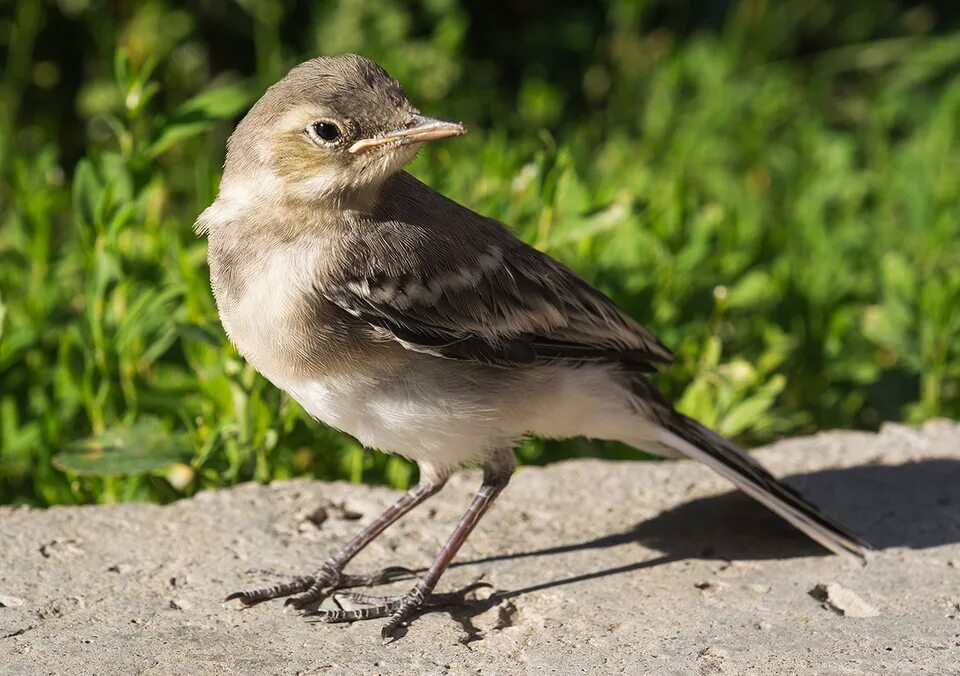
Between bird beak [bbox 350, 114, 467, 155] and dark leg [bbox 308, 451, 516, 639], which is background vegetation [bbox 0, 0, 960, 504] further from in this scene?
bird beak [bbox 350, 114, 467, 155]

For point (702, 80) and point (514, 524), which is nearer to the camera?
point (514, 524)

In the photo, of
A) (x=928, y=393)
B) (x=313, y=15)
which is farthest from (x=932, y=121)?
(x=313, y=15)

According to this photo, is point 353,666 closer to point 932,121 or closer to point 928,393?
point 928,393

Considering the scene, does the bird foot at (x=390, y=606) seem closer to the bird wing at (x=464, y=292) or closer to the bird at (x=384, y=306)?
the bird at (x=384, y=306)

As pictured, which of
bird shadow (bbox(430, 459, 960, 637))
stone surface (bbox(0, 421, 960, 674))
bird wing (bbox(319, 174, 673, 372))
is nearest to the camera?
stone surface (bbox(0, 421, 960, 674))

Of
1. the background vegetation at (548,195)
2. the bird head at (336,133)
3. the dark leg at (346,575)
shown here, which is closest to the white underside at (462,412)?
the dark leg at (346,575)

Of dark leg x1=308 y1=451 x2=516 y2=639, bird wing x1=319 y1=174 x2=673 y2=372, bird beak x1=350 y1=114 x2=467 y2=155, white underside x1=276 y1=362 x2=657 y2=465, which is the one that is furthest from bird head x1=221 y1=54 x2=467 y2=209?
dark leg x1=308 y1=451 x2=516 y2=639
